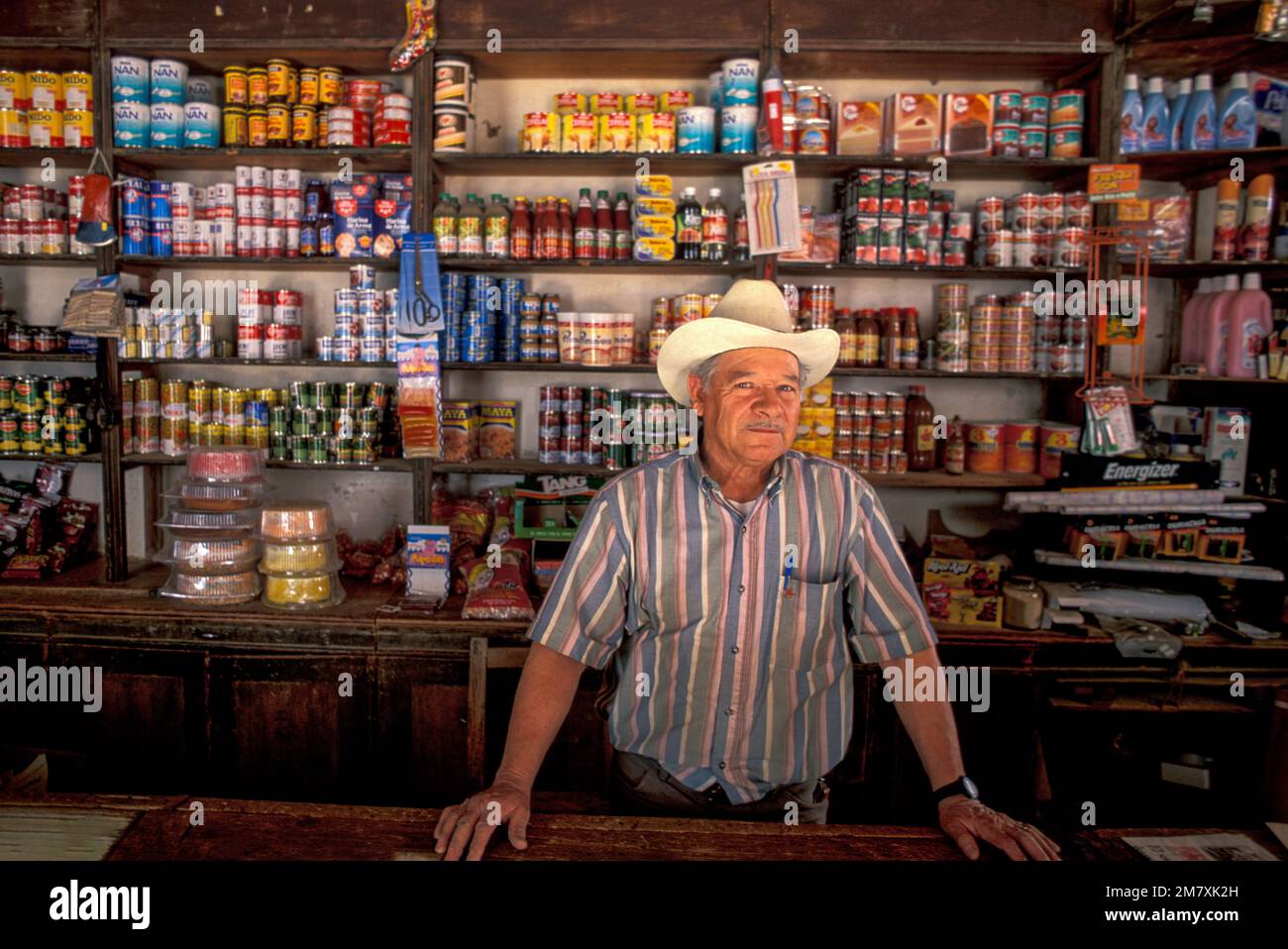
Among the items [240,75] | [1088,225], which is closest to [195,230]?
[240,75]

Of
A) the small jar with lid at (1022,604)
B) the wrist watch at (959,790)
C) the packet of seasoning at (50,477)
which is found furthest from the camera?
the packet of seasoning at (50,477)

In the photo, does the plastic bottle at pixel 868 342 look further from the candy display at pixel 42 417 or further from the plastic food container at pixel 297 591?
the candy display at pixel 42 417

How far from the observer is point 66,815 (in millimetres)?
1358

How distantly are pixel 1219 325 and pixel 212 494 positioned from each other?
136 inches

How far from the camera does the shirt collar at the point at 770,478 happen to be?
1.78 metres

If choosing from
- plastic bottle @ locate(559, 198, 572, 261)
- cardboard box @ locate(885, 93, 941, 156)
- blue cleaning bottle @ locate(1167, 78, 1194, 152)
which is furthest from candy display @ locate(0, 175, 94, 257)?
blue cleaning bottle @ locate(1167, 78, 1194, 152)

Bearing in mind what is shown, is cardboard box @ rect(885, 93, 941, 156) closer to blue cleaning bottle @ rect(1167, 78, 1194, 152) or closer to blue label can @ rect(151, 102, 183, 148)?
blue cleaning bottle @ rect(1167, 78, 1194, 152)

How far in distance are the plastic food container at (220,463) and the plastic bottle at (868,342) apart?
2132 millimetres

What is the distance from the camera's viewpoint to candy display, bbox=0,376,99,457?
3.26 meters

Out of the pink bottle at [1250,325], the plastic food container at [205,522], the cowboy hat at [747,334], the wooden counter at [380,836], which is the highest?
the pink bottle at [1250,325]

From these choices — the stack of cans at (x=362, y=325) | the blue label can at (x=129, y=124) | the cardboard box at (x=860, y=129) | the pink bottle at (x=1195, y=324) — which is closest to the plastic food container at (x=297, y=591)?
the stack of cans at (x=362, y=325)

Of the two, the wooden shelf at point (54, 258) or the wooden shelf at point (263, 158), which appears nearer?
the wooden shelf at point (263, 158)

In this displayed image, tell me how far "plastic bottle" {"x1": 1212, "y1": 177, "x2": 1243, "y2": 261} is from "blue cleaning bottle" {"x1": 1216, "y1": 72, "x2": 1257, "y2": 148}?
0.14 m

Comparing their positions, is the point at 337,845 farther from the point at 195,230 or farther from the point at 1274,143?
the point at 1274,143
